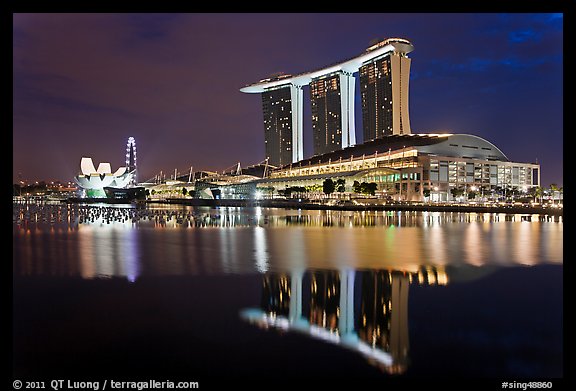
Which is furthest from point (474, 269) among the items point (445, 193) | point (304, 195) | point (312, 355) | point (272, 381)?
point (304, 195)

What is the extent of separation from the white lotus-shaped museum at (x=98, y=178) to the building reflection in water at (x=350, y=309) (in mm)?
89884

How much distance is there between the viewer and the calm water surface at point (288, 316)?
4645mm

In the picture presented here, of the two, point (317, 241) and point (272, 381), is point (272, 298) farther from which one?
point (317, 241)

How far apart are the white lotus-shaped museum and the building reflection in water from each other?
8988 cm

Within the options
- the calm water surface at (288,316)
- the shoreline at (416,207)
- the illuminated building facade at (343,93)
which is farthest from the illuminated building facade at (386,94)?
the calm water surface at (288,316)

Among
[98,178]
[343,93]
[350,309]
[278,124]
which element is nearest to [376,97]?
[343,93]

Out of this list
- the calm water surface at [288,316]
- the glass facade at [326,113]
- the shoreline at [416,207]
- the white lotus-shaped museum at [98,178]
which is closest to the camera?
the calm water surface at [288,316]

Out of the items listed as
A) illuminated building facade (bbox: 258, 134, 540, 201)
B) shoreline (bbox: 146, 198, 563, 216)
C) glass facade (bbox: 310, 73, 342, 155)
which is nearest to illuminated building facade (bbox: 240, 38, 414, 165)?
glass facade (bbox: 310, 73, 342, 155)

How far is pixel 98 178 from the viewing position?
91.1m

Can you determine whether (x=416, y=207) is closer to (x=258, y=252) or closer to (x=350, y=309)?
(x=258, y=252)

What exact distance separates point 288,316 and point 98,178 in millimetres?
93076

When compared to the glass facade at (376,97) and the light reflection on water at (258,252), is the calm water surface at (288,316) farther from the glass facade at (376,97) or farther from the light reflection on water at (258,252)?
the glass facade at (376,97)
